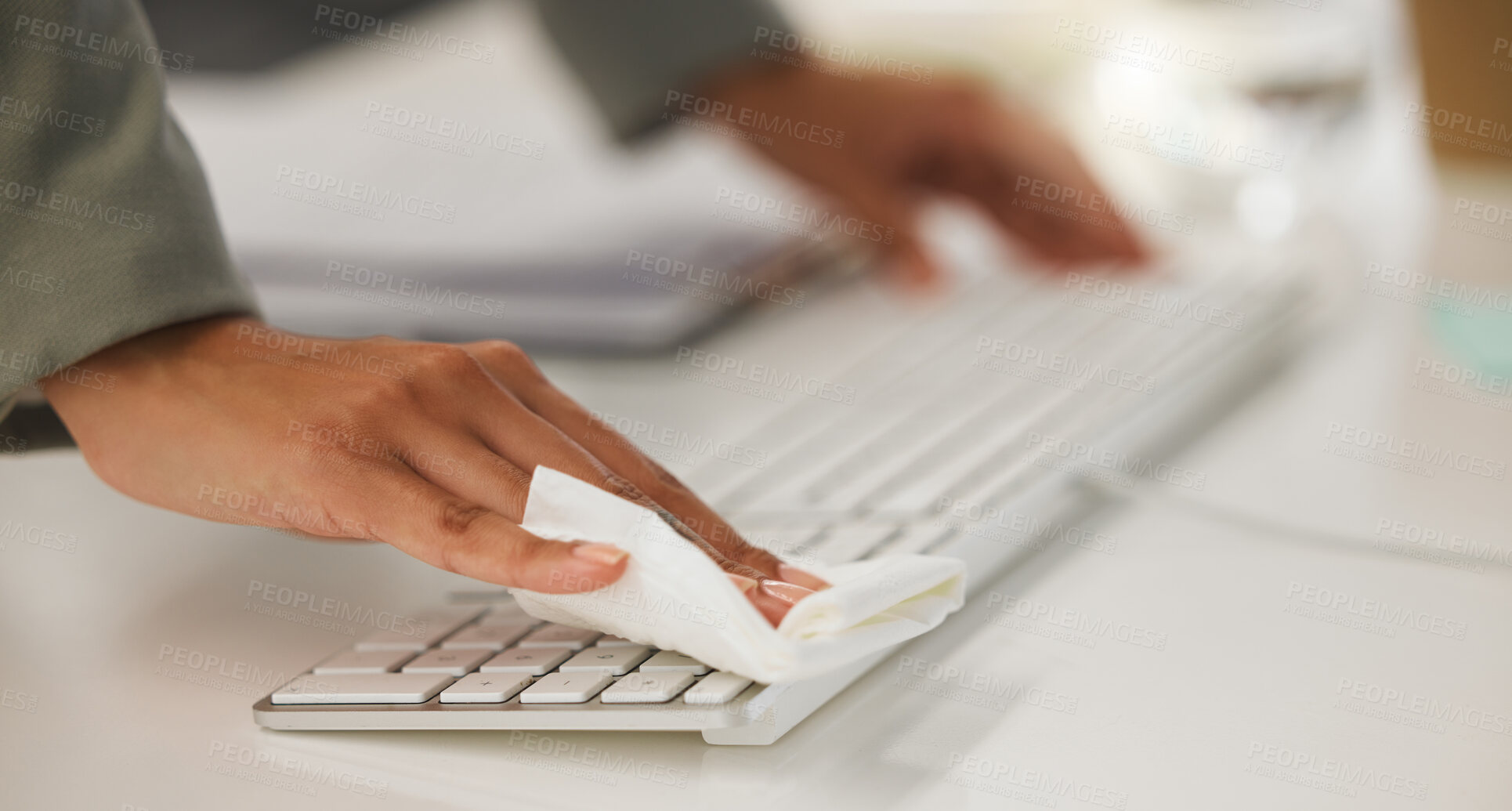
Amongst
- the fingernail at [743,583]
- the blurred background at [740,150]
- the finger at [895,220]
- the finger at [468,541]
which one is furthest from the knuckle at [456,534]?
the finger at [895,220]

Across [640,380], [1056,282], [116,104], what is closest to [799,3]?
[1056,282]

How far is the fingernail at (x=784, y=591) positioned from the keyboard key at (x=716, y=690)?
0.03 meters

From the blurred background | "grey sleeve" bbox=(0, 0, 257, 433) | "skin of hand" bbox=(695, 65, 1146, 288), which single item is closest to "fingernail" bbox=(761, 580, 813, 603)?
"grey sleeve" bbox=(0, 0, 257, 433)

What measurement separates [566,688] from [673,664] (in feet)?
0.13

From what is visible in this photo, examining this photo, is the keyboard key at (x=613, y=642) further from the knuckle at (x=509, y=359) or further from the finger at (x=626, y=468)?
the knuckle at (x=509, y=359)

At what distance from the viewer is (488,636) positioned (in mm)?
453

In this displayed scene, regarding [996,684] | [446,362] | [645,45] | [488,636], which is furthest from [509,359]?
[645,45]

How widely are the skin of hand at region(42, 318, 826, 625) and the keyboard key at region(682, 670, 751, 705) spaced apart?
4 centimetres

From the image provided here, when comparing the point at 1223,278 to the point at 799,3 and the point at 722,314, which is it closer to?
the point at 722,314

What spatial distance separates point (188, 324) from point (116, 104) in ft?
0.38

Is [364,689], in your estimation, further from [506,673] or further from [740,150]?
[740,150]

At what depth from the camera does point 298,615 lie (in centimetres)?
51

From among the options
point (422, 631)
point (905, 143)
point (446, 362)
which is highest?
point (905, 143)

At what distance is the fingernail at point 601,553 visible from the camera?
0.39 meters
